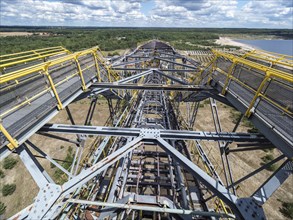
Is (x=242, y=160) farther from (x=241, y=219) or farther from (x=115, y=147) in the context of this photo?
(x=241, y=219)

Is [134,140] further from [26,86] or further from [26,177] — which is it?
[26,177]

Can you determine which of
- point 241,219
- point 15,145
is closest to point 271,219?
point 241,219

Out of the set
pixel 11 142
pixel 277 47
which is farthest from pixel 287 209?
pixel 277 47

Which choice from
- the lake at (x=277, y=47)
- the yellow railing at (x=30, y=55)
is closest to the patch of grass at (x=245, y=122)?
the yellow railing at (x=30, y=55)

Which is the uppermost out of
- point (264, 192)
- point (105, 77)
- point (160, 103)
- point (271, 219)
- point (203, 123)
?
point (264, 192)

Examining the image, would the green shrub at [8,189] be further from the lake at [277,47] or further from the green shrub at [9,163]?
the lake at [277,47]
